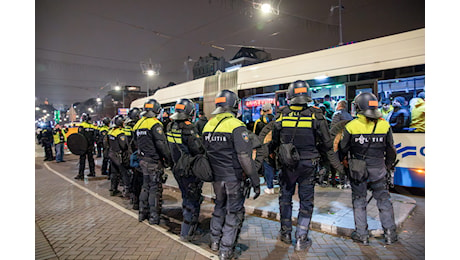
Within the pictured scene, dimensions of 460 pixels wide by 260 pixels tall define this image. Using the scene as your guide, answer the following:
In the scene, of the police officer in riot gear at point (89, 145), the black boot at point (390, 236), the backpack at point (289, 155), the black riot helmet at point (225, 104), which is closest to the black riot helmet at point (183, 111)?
the black riot helmet at point (225, 104)

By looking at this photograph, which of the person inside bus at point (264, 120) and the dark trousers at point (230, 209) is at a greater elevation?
the person inside bus at point (264, 120)

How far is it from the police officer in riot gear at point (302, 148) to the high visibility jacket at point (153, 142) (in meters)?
2.24

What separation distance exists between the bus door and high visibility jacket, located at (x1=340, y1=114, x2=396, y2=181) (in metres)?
2.42

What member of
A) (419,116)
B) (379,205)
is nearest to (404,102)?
(419,116)

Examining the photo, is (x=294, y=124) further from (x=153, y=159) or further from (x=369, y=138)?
(x=153, y=159)

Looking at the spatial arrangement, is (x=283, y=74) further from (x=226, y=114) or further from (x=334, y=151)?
(x=226, y=114)

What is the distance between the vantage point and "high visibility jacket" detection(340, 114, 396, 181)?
393 cm

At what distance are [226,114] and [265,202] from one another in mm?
2978

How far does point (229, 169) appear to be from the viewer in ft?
11.9

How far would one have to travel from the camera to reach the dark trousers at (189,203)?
4230 millimetres

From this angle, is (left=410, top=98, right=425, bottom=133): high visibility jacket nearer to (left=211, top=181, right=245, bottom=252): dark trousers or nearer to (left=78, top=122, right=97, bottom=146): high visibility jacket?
(left=211, top=181, right=245, bottom=252): dark trousers

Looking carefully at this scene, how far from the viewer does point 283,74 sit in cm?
779

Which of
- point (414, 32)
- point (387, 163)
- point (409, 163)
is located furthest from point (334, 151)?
point (414, 32)

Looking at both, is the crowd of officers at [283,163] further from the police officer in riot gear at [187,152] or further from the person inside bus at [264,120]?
the person inside bus at [264,120]
